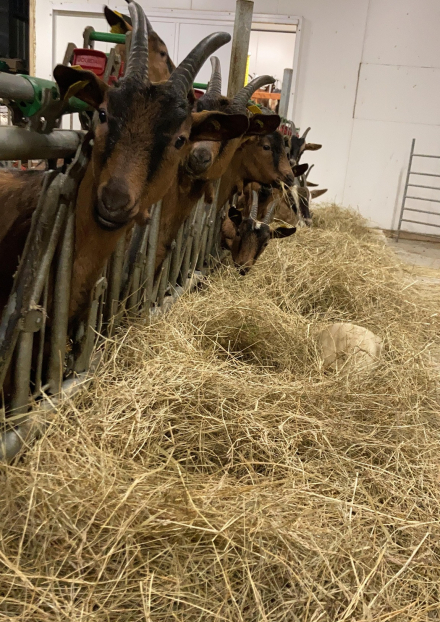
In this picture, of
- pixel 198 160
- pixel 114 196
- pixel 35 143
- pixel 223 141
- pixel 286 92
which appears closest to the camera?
pixel 35 143

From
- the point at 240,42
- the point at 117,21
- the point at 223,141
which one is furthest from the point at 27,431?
the point at 240,42

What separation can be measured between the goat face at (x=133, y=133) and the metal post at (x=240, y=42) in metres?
2.52

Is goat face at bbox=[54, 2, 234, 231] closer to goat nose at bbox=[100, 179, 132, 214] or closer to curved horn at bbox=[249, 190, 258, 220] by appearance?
goat nose at bbox=[100, 179, 132, 214]

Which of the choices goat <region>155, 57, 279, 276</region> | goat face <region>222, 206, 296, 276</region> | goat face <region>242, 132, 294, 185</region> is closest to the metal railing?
goat <region>155, 57, 279, 276</region>

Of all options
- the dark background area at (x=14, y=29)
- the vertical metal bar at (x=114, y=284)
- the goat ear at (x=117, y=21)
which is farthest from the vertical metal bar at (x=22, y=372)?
the dark background area at (x=14, y=29)

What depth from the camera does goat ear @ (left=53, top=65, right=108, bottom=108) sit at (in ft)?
5.42

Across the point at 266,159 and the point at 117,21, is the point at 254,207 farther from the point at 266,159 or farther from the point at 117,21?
the point at 117,21

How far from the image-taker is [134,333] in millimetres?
2578

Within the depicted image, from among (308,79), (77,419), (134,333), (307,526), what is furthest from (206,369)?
(308,79)

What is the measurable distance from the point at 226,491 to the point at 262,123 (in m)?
2.52

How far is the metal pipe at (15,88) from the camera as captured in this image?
144cm

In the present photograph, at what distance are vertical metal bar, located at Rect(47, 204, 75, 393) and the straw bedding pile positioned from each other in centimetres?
15

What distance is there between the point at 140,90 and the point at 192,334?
4.30ft

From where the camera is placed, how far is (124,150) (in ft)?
5.84
